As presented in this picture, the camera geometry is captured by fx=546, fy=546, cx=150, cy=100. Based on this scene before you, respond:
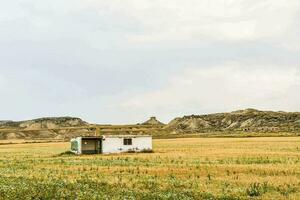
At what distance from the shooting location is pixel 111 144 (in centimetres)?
7169

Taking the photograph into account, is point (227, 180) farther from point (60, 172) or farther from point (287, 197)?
point (60, 172)

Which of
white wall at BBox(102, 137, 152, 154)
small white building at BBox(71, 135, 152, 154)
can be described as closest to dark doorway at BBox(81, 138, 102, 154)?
small white building at BBox(71, 135, 152, 154)

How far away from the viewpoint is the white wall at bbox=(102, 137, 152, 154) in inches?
2813

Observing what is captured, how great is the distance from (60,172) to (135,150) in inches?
1367

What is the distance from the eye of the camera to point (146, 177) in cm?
3350

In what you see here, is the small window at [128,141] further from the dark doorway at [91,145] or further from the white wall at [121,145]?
the dark doorway at [91,145]

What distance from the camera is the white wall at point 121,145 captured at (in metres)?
71.4

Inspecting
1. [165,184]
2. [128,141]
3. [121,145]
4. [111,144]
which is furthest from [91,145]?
[165,184]

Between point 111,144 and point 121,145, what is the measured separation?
144 centimetres

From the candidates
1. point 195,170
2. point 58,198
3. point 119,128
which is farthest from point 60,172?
point 119,128

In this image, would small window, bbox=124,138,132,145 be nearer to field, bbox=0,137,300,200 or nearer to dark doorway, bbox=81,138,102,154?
dark doorway, bbox=81,138,102,154

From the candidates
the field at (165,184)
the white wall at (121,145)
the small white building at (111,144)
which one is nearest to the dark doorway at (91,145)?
the small white building at (111,144)

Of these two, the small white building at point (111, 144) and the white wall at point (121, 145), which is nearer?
the small white building at point (111, 144)

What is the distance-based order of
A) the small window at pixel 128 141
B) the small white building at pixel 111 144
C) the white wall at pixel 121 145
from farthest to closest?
the small window at pixel 128 141 < the white wall at pixel 121 145 < the small white building at pixel 111 144
